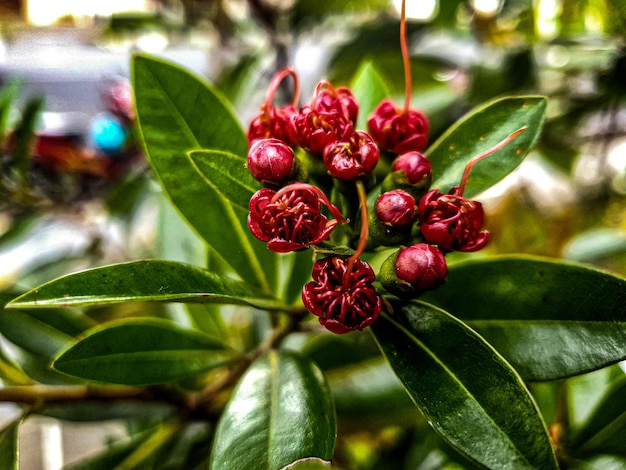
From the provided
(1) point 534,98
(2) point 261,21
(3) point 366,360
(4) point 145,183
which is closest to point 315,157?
(1) point 534,98

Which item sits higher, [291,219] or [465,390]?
[291,219]

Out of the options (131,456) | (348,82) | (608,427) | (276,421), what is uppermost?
(348,82)

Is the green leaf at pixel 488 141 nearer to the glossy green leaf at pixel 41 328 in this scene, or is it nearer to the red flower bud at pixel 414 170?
the red flower bud at pixel 414 170

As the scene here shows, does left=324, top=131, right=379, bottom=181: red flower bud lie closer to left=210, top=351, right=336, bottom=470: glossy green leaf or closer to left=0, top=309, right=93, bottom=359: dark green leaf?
left=210, top=351, right=336, bottom=470: glossy green leaf

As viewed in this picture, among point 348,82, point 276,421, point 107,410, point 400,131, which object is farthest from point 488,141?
point 348,82

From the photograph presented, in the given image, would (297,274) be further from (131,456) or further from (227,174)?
(131,456)

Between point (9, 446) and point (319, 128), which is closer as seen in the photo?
point (319, 128)

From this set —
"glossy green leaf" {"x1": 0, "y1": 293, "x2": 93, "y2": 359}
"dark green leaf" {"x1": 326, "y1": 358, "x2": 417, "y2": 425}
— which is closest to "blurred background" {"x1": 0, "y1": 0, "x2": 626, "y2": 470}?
"glossy green leaf" {"x1": 0, "y1": 293, "x2": 93, "y2": 359}
